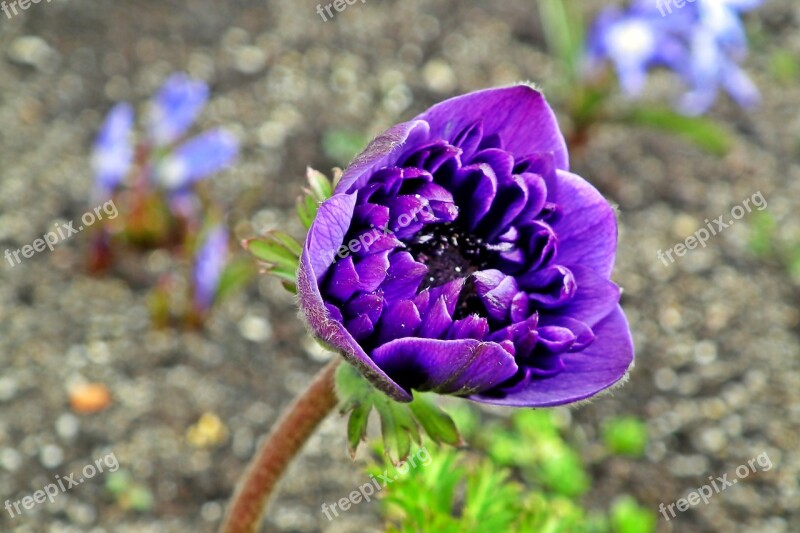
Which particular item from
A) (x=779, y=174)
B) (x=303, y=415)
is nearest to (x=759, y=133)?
(x=779, y=174)

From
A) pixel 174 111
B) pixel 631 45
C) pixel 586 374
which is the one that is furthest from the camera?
pixel 631 45

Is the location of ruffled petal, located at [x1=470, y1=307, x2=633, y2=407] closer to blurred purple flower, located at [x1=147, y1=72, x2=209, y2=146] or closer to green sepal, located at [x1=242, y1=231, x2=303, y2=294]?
green sepal, located at [x1=242, y1=231, x2=303, y2=294]

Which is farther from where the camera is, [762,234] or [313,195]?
[762,234]

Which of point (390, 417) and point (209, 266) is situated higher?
point (390, 417)

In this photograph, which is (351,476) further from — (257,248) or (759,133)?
(759,133)

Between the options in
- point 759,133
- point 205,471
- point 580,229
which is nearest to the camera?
point 580,229

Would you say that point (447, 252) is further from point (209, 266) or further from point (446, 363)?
point (209, 266)

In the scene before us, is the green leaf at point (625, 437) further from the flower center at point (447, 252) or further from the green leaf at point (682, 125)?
the flower center at point (447, 252)

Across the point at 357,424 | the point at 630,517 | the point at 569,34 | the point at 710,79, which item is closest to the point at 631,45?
the point at 569,34
